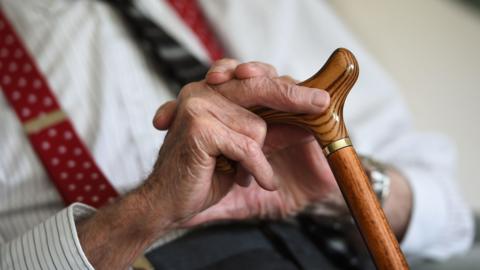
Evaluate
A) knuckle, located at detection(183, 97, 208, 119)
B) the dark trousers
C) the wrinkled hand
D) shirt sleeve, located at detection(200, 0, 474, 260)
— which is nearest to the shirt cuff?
shirt sleeve, located at detection(200, 0, 474, 260)

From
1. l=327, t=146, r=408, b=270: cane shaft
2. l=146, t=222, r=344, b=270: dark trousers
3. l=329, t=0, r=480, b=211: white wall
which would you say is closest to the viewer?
l=327, t=146, r=408, b=270: cane shaft

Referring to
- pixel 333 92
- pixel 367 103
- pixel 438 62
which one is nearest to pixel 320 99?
pixel 333 92

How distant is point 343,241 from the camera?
78cm

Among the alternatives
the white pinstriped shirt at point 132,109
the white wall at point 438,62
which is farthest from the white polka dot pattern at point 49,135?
the white wall at point 438,62

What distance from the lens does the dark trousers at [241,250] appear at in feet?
1.96

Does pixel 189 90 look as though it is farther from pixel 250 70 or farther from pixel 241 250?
pixel 241 250

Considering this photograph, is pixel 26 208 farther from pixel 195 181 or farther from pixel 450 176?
pixel 450 176

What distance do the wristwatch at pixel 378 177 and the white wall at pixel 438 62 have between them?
0.53 m

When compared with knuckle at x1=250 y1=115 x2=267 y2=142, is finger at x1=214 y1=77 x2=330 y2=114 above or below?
above

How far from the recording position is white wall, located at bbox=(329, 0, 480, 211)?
3.96ft

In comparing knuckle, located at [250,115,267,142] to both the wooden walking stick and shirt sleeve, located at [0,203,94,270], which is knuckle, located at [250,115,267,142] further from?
shirt sleeve, located at [0,203,94,270]

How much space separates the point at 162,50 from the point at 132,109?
0.31ft

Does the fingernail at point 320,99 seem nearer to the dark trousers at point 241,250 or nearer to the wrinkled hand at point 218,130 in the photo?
the wrinkled hand at point 218,130

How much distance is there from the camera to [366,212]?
437mm
